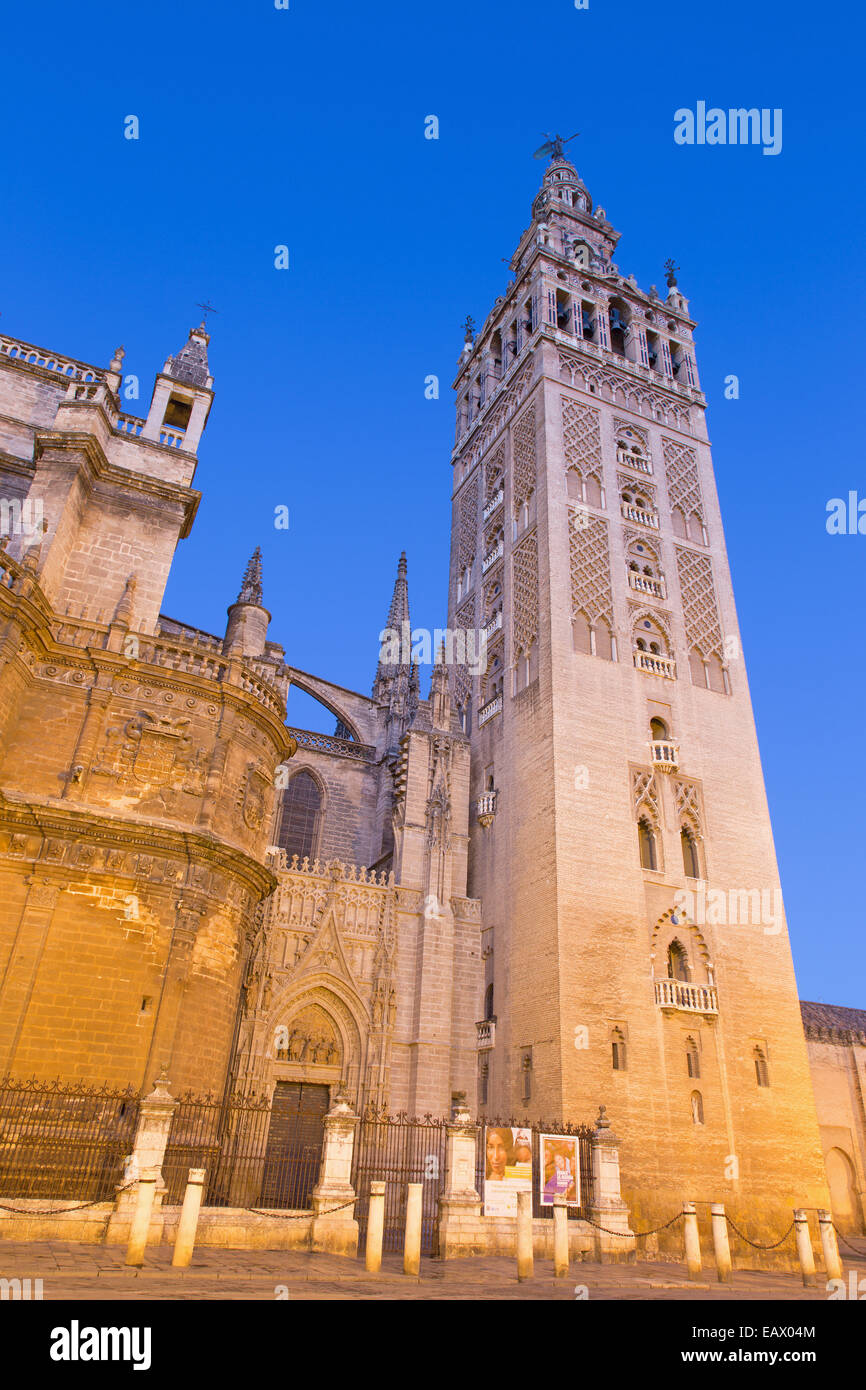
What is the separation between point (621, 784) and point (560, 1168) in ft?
35.6

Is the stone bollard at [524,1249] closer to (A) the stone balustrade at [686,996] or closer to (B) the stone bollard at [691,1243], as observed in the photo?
(B) the stone bollard at [691,1243]

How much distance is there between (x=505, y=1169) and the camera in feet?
48.0

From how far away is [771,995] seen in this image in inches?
917

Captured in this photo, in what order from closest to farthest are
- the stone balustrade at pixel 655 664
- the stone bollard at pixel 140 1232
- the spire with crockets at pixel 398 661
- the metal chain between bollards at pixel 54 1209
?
the stone bollard at pixel 140 1232 < the metal chain between bollards at pixel 54 1209 < the stone balustrade at pixel 655 664 < the spire with crockets at pixel 398 661

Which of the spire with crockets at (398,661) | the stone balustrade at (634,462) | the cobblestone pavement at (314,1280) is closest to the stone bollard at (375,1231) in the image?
the cobblestone pavement at (314,1280)

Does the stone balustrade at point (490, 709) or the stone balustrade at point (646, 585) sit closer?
the stone balustrade at point (490, 709)

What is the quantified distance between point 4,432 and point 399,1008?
1786 cm

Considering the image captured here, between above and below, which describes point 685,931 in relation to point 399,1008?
above

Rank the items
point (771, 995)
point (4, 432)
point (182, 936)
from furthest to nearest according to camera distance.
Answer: point (771, 995) → point (4, 432) → point (182, 936)

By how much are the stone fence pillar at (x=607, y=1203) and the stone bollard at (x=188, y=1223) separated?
8.22 meters

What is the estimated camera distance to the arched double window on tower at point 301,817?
91.4ft

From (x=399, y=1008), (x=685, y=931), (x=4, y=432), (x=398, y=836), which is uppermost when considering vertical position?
(x=4, y=432)
